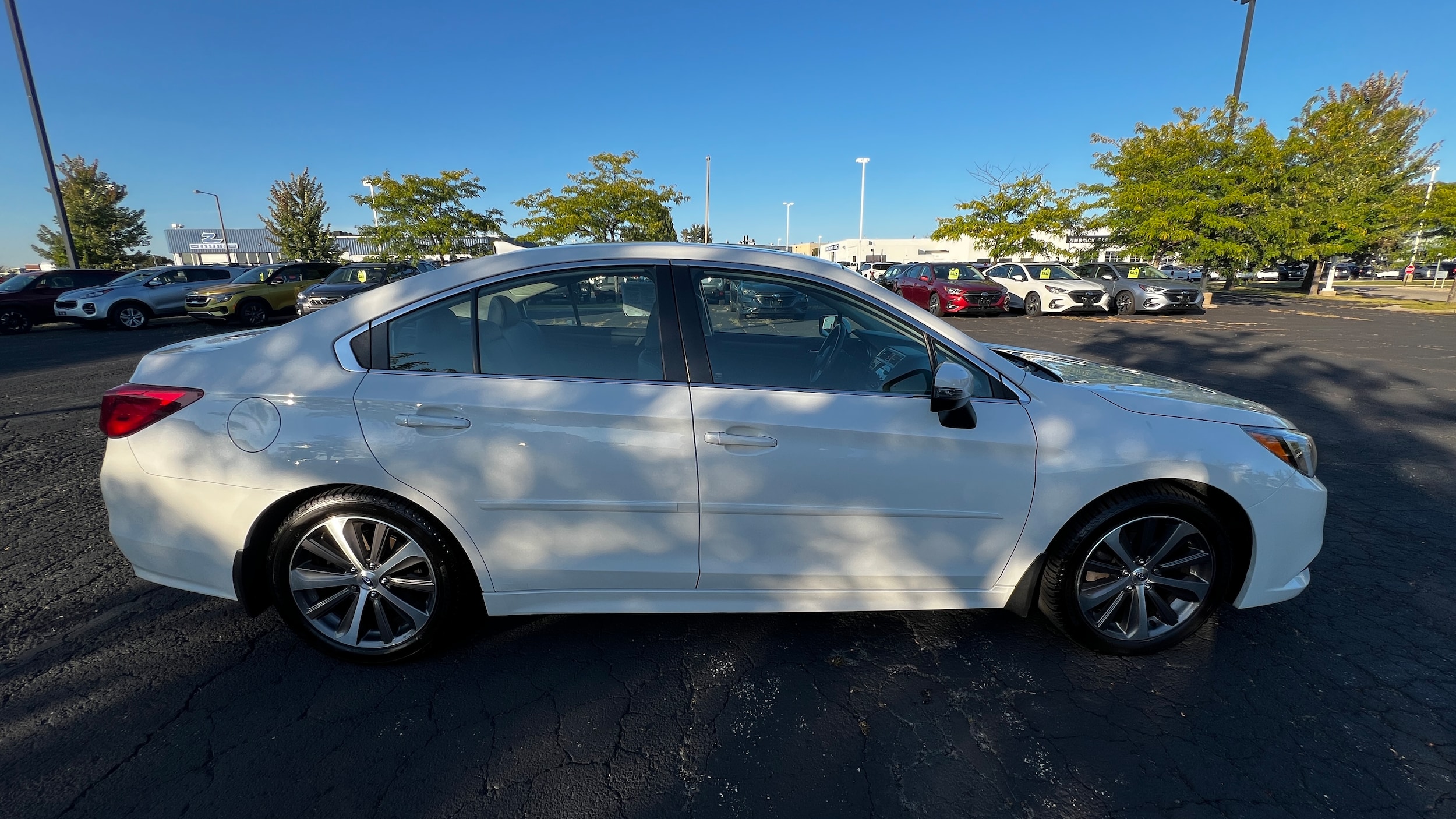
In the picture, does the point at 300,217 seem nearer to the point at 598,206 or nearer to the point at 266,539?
the point at 598,206

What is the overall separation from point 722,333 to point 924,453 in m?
0.97

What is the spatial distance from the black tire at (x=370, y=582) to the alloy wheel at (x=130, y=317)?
66.5ft

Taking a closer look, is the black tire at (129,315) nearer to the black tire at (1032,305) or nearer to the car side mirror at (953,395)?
the car side mirror at (953,395)

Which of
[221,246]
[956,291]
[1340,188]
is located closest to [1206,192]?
[1340,188]

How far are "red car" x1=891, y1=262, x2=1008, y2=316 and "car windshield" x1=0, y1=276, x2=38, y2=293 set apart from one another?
23616 millimetres

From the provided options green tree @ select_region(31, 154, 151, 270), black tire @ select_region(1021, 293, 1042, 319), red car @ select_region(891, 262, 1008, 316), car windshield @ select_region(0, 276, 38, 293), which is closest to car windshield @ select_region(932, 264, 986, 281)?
red car @ select_region(891, 262, 1008, 316)

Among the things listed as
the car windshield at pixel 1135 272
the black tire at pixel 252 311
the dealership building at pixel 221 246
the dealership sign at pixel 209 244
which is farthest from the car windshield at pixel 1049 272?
the dealership sign at pixel 209 244

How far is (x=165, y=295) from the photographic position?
1733cm

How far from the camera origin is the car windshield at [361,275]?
53.7ft

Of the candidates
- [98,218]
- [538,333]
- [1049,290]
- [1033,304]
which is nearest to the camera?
[538,333]

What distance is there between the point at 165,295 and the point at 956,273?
22864 millimetres

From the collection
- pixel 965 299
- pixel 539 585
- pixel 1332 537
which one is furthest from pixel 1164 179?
pixel 539 585

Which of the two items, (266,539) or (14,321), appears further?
(14,321)

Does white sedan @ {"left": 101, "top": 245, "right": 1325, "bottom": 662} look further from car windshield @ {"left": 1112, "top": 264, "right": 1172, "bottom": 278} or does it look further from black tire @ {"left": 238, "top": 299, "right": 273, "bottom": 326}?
car windshield @ {"left": 1112, "top": 264, "right": 1172, "bottom": 278}
